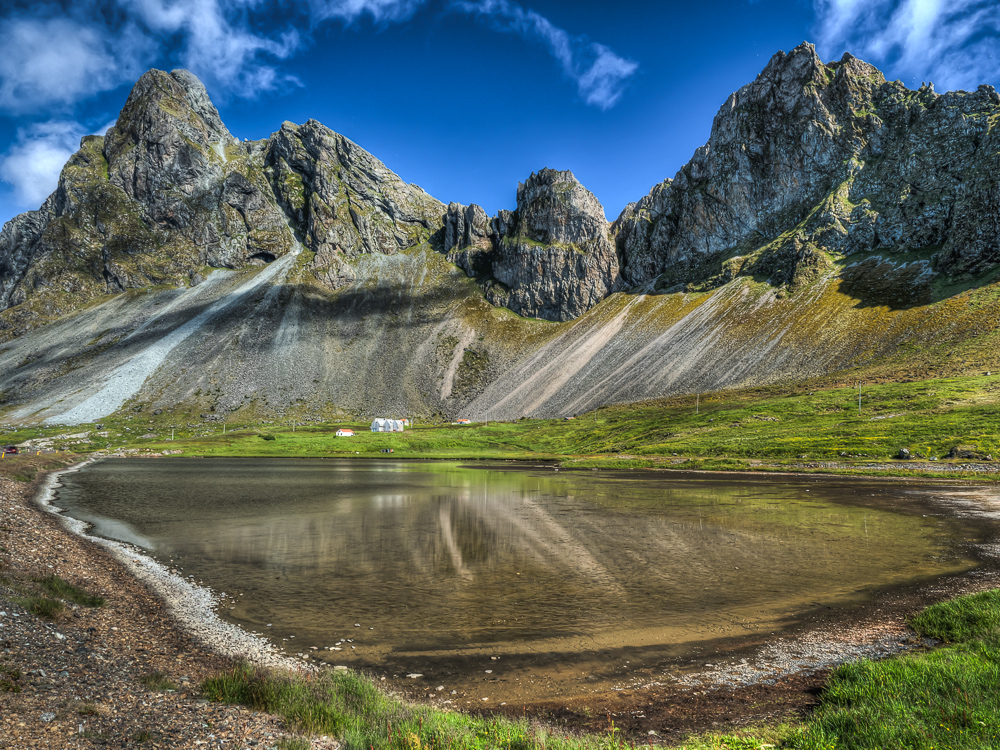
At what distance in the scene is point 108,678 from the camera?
30.9 ft

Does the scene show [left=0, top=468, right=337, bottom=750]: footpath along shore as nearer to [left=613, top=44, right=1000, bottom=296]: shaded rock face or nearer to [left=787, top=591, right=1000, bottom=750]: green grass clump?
[left=787, top=591, right=1000, bottom=750]: green grass clump

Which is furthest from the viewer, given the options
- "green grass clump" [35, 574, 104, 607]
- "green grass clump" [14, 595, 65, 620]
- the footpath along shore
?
"green grass clump" [35, 574, 104, 607]

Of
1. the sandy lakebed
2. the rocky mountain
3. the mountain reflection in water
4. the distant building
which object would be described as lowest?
the distant building

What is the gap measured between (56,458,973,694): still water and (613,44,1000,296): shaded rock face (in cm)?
13144

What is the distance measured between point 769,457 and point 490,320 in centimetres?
13371

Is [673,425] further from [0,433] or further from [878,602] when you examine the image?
[0,433]

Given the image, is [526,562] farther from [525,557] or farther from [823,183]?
[823,183]

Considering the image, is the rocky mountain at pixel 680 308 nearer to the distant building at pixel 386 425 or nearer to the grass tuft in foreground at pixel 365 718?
the distant building at pixel 386 425

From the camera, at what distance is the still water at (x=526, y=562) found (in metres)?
13.5

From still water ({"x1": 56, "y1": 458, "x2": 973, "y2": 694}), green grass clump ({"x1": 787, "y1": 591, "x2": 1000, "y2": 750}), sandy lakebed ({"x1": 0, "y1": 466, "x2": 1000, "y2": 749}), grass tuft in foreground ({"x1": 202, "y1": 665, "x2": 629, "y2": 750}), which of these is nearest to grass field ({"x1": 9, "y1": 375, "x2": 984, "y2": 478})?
still water ({"x1": 56, "y1": 458, "x2": 973, "y2": 694})

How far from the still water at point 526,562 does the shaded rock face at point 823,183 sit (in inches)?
5175

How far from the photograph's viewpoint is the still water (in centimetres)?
1350

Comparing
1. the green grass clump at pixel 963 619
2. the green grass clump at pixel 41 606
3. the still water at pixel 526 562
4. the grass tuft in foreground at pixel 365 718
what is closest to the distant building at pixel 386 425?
the still water at pixel 526 562

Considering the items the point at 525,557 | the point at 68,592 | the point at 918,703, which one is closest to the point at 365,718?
the point at 918,703
